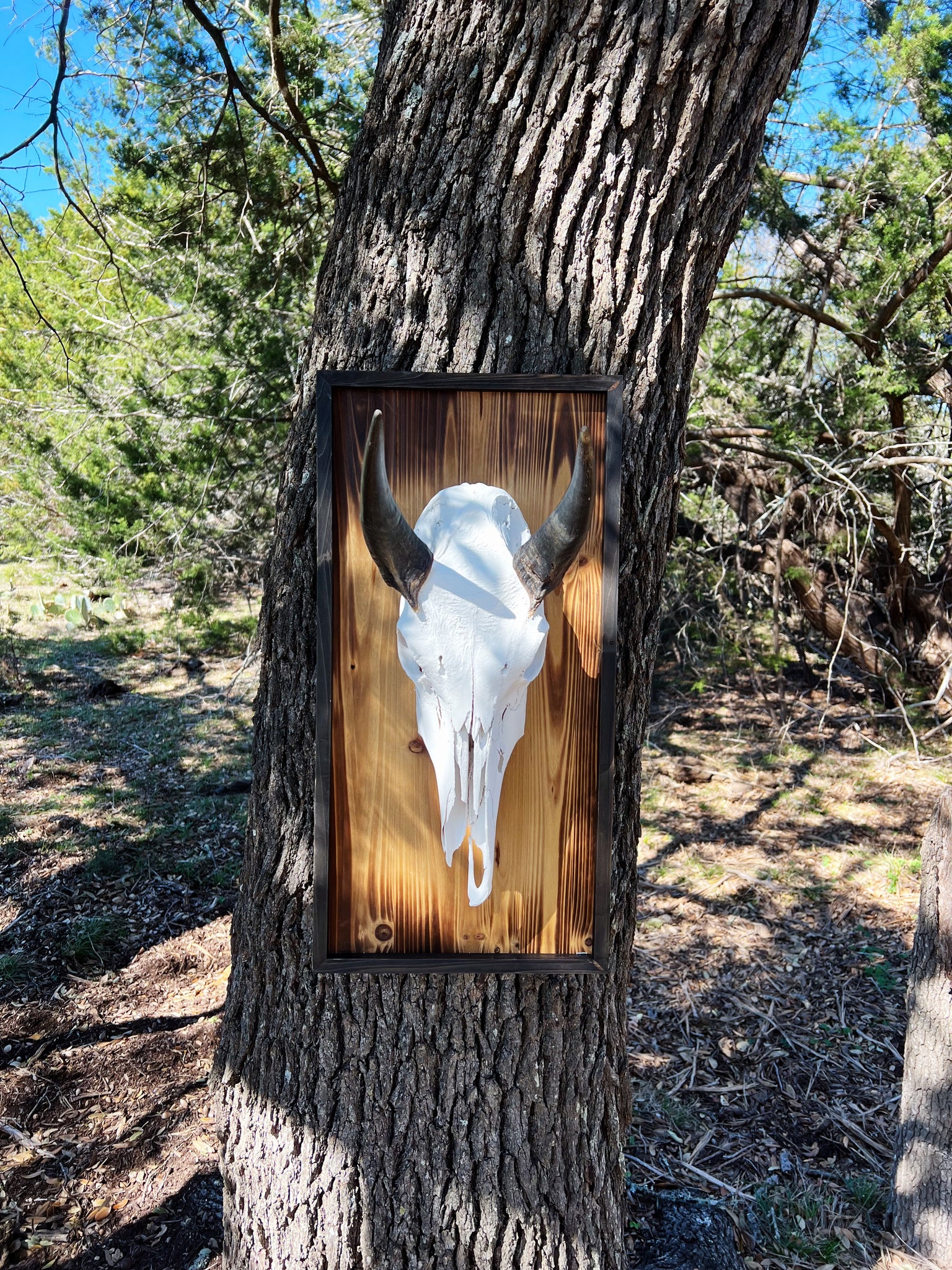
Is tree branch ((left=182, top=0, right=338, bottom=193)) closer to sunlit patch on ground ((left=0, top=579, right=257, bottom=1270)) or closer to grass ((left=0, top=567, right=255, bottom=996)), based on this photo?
sunlit patch on ground ((left=0, top=579, right=257, bottom=1270))

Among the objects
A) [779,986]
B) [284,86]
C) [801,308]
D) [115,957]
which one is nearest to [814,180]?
[801,308]

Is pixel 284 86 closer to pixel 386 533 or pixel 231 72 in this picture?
pixel 231 72

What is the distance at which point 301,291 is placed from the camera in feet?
19.3

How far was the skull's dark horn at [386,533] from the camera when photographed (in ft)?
4.68

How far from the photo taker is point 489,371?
182 cm

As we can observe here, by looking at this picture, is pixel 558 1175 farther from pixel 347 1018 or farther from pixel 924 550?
pixel 924 550

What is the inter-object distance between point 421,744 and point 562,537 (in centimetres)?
52

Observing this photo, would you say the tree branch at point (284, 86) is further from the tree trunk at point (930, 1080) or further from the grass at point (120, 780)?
the grass at point (120, 780)

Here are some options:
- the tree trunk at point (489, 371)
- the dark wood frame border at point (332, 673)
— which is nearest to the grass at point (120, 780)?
the tree trunk at point (489, 371)

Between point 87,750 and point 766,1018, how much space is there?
5493 mm

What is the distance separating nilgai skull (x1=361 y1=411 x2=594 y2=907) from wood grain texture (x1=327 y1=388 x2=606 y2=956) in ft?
0.11

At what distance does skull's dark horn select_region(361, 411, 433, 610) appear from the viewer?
143cm

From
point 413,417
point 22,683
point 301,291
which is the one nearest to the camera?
point 413,417

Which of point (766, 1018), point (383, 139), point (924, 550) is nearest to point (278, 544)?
point (383, 139)
